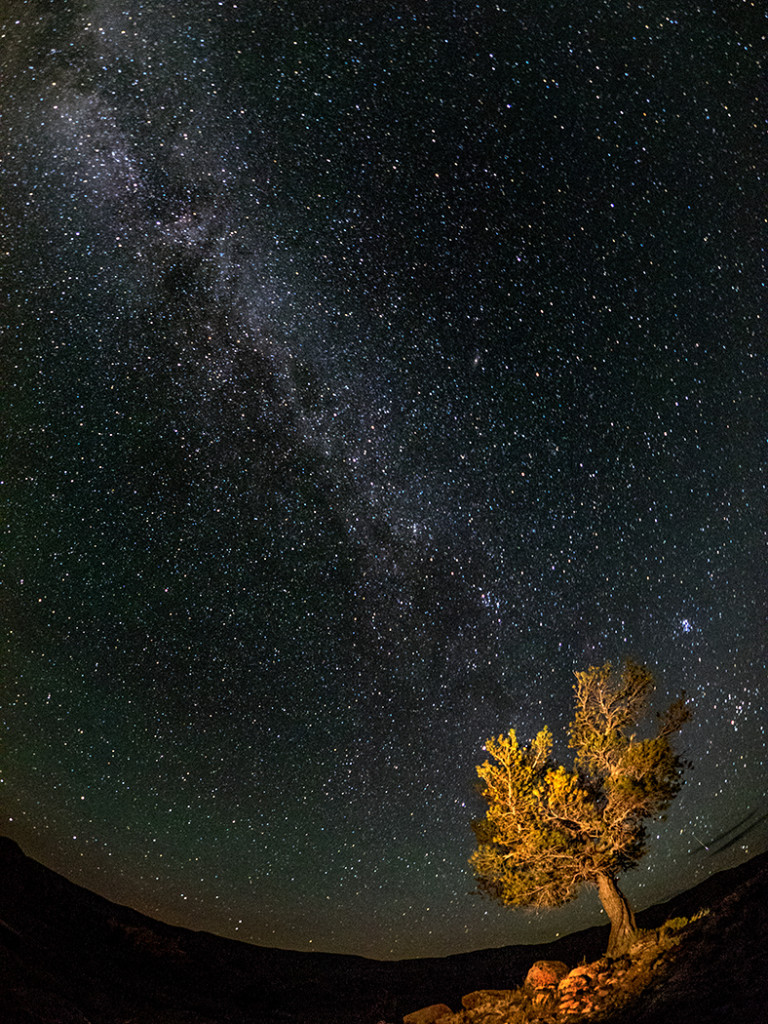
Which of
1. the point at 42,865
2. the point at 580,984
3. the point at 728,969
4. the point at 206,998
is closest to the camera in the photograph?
the point at 728,969

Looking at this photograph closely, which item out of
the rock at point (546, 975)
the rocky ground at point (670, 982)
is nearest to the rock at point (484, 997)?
the rocky ground at point (670, 982)

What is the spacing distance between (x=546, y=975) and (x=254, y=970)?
4219cm

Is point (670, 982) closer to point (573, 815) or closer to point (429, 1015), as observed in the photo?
point (573, 815)

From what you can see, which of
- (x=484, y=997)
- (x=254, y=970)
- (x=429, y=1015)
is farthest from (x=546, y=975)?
(x=254, y=970)

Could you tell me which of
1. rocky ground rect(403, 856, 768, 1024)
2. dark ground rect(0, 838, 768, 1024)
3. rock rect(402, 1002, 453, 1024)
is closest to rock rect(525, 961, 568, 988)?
rocky ground rect(403, 856, 768, 1024)

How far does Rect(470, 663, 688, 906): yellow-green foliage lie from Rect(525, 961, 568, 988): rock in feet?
4.11

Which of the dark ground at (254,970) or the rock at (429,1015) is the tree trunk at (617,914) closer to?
the dark ground at (254,970)

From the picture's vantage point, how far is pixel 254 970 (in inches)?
1741

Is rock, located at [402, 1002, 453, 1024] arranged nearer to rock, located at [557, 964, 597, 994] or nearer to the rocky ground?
the rocky ground

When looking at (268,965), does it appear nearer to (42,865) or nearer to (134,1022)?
(42,865)

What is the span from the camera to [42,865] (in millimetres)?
52312

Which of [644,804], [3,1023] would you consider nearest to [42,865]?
[3,1023]

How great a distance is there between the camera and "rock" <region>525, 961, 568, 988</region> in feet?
40.2

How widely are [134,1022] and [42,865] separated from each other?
133ft
